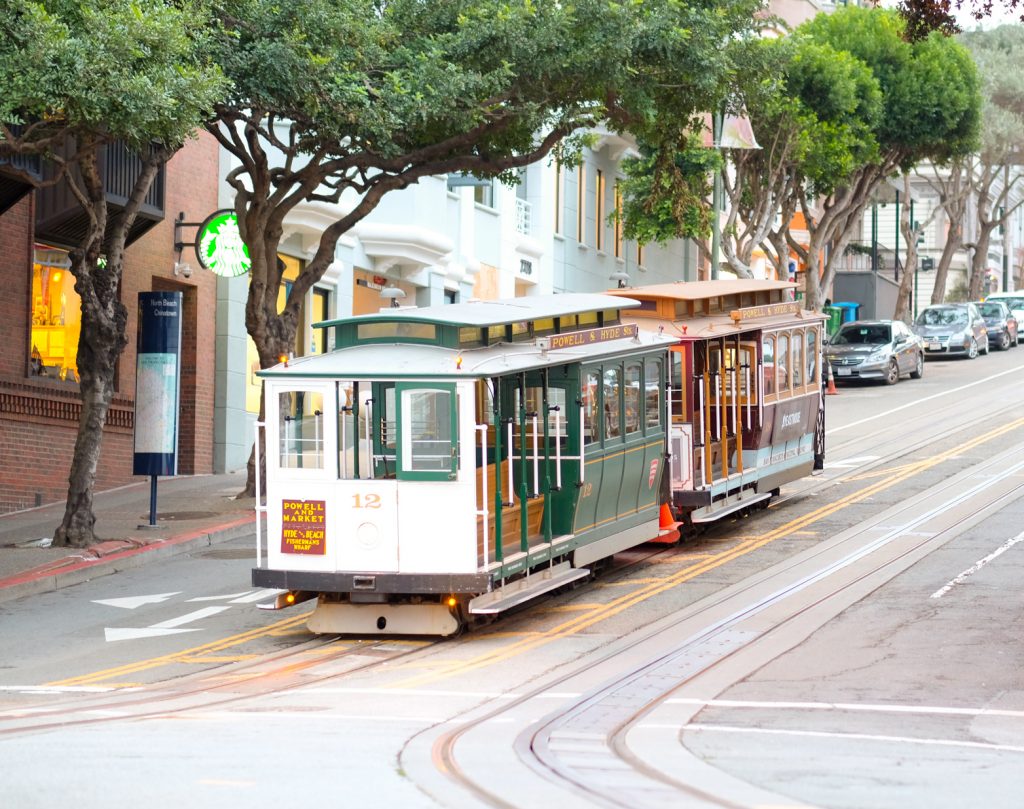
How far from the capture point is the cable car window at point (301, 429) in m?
14.1

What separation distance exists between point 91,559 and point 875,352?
1079 inches

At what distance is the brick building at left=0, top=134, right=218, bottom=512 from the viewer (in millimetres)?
23406

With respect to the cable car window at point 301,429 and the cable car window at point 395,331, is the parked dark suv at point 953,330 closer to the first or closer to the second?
the cable car window at point 395,331

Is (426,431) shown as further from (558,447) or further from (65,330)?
(65,330)

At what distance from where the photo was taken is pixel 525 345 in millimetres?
15219

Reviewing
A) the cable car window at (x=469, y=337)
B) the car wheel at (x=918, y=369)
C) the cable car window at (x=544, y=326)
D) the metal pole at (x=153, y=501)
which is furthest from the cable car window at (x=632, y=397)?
the car wheel at (x=918, y=369)

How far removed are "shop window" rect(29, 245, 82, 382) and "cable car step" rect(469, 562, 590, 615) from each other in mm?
11330

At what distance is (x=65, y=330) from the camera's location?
25125mm

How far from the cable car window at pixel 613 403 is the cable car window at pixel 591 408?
8.9 inches

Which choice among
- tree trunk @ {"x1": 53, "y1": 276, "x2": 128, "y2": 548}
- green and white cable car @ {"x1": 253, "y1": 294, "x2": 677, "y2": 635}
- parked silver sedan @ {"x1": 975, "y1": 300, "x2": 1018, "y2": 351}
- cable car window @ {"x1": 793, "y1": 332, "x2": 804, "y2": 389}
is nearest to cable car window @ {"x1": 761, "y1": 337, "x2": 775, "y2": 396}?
cable car window @ {"x1": 793, "y1": 332, "x2": 804, "y2": 389}

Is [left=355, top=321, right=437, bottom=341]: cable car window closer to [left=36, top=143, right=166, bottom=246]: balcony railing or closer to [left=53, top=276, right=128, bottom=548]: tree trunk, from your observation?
[left=53, top=276, right=128, bottom=548]: tree trunk

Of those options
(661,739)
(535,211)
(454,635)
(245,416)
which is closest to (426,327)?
(454,635)

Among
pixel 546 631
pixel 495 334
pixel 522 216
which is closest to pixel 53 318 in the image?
pixel 495 334

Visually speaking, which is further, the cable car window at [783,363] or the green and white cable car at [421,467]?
the cable car window at [783,363]
